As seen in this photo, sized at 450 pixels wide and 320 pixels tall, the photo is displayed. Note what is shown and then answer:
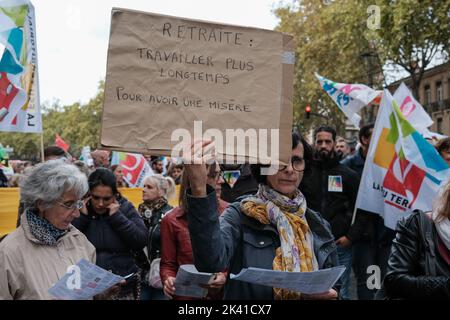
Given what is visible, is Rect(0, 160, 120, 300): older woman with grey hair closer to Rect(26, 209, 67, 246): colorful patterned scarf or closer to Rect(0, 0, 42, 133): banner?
Rect(26, 209, 67, 246): colorful patterned scarf

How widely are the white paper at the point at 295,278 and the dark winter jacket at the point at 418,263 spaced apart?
483 millimetres

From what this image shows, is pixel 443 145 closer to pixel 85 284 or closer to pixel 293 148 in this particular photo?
pixel 293 148

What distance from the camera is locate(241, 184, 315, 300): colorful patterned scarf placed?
2867 mm

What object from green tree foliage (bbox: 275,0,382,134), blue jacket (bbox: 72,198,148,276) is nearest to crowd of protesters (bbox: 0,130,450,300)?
blue jacket (bbox: 72,198,148,276)

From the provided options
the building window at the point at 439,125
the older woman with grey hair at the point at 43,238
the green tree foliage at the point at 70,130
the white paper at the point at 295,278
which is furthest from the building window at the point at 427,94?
the white paper at the point at 295,278

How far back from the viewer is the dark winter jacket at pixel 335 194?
638 centimetres

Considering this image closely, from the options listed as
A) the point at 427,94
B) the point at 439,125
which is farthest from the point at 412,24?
the point at 427,94

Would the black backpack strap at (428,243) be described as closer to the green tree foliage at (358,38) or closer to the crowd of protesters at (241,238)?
the crowd of protesters at (241,238)

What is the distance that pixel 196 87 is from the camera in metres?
2.79

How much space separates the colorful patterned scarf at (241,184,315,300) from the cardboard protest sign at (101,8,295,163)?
29 centimetres

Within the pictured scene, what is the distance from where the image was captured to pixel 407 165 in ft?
19.3

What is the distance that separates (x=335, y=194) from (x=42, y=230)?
385 cm
